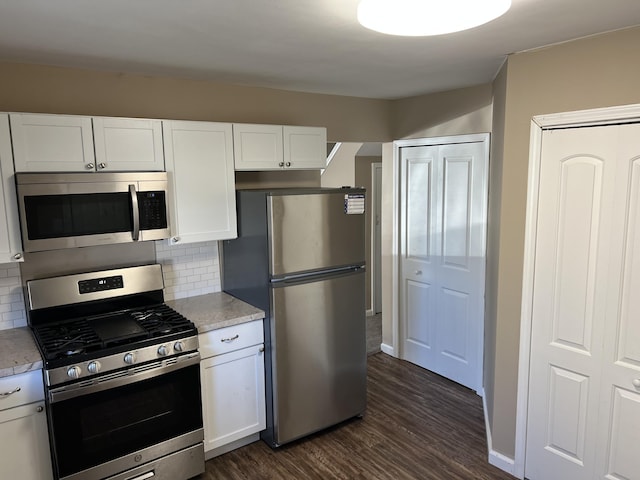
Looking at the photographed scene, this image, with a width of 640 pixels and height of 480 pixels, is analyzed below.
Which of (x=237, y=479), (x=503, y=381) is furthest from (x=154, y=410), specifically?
(x=503, y=381)

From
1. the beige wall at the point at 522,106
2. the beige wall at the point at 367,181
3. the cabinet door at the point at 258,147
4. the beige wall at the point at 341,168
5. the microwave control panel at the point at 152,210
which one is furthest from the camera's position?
the beige wall at the point at 367,181

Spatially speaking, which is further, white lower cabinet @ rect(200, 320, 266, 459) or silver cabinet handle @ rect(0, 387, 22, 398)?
white lower cabinet @ rect(200, 320, 266, 459)

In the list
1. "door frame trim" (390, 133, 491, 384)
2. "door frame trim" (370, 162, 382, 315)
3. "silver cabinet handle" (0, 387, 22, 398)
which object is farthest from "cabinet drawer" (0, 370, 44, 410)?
"door frame trim" (370, 162, 382, 315)

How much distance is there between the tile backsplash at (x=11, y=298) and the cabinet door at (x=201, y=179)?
0.87m

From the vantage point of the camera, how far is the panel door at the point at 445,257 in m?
3.66

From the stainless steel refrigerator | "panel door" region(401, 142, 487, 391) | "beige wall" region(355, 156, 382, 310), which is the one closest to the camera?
the stainless steel refrigerator

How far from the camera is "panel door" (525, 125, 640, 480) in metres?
2.19

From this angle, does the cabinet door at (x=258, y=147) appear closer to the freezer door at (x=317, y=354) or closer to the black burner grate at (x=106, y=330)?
the freezer door at (x=317, y=354)

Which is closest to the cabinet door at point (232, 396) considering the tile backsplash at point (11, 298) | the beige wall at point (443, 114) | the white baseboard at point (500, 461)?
the tile backsplash at point (11, 298)

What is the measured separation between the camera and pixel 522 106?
246 centimetres

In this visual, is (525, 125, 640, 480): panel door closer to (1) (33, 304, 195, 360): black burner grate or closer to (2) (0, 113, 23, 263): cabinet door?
(1) (33, 304, 195, 360): black burner grate

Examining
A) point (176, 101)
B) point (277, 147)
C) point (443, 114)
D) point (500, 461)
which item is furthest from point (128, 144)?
point (500, 461)

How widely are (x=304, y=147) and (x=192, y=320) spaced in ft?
4.66

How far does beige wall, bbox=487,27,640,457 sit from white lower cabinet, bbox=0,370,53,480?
8.06 feet
